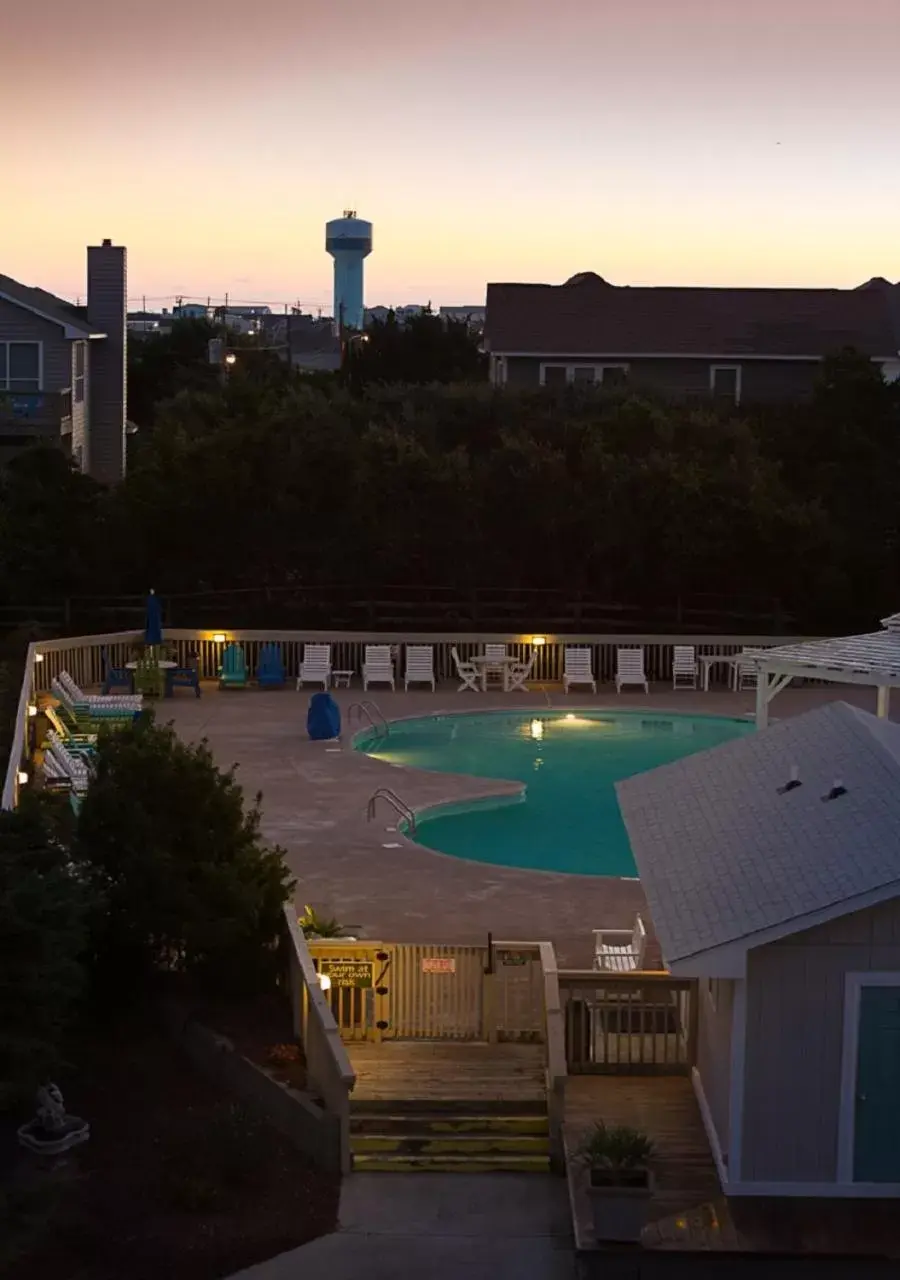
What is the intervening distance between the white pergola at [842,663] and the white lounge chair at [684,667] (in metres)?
7.95

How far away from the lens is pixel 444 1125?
416 inches

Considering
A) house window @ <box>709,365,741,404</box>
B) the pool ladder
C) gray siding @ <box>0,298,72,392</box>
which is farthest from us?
house window @ <box>709,365,741,404</box>

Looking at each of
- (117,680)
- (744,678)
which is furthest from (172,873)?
(744,678)

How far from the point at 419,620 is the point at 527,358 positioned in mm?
14284

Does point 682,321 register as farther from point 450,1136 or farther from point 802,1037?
point 802,1037

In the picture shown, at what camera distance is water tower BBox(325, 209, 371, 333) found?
13275 cm

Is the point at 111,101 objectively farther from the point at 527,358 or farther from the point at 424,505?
the point at 527,358

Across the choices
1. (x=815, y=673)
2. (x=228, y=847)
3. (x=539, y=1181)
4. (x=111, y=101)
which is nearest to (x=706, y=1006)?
(x=539, y=1181)

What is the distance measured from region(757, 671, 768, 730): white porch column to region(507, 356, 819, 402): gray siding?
78.6 ft

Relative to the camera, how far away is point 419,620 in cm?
2905

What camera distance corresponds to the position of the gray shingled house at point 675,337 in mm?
41594

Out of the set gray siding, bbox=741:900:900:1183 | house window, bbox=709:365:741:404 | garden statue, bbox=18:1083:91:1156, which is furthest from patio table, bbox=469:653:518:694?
gray siding, bbox=741:900:900:1183

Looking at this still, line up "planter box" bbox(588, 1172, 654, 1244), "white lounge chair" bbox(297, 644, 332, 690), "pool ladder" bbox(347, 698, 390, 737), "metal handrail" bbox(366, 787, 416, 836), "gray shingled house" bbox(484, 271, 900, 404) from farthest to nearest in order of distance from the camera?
"gray shingled house" bbox(484, 271, 900, 404) < "white lounge chair" bbox(297, 644, 332, 690) < "pool ladder" bbox(347, 698, 390, 737) < "metal handrail" bbox(366, 787, 416, 836) < "planter box" bbox(588, 1172, 654, 1244)

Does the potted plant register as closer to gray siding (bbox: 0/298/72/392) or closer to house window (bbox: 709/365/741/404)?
gray siding (bbox: 0/298/72/392)
